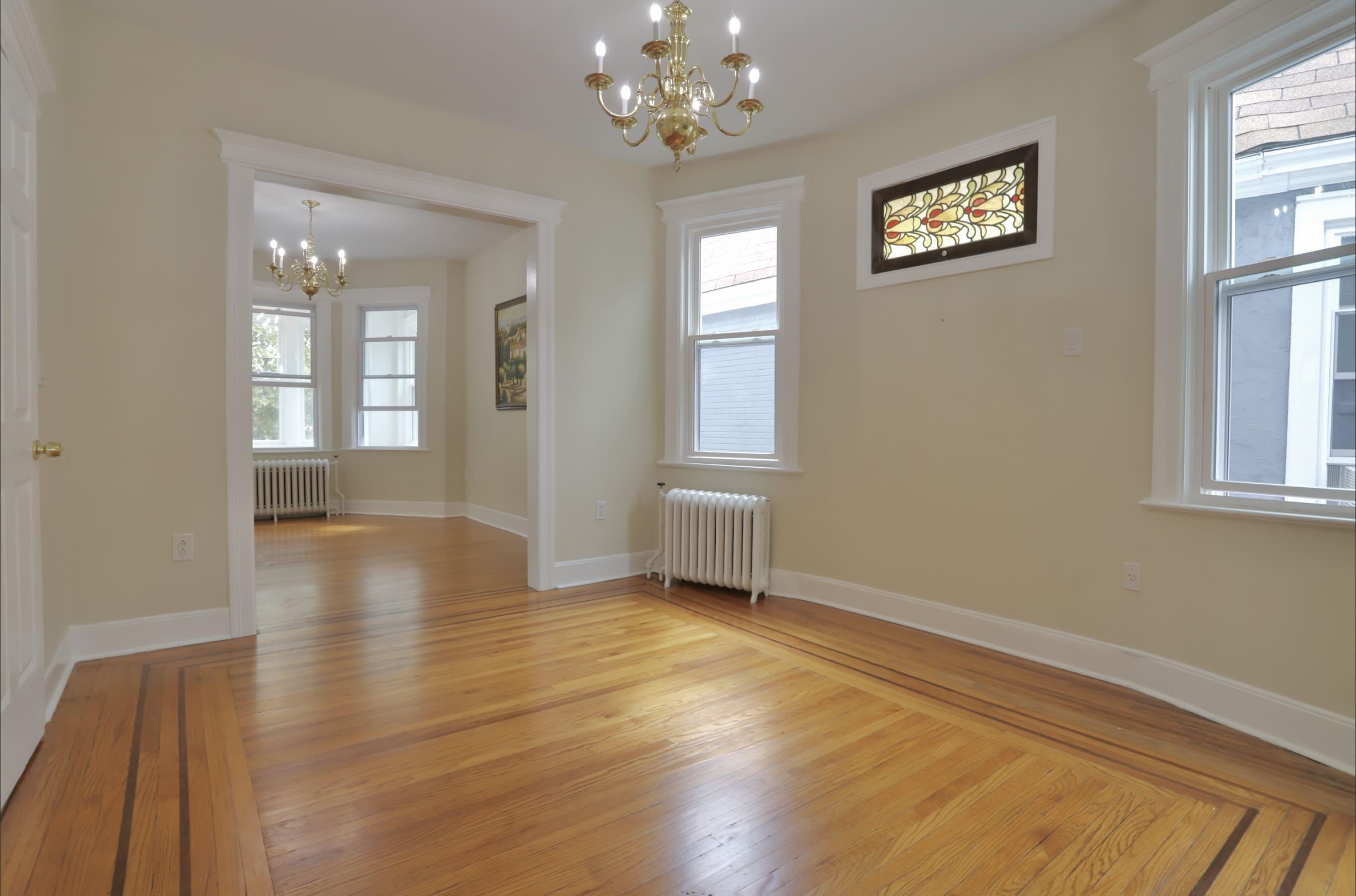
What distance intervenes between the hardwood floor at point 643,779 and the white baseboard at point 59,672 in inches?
2.8

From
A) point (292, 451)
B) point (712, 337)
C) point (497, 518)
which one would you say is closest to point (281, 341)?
point (292, 451)

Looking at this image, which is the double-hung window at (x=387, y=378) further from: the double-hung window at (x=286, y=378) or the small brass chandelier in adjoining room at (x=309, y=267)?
the small brass chandelier in adjoining room at (x=309, y=267)

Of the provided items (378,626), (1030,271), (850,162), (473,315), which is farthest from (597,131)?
(473,315)

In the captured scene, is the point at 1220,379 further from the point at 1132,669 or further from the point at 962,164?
the point at 962,164

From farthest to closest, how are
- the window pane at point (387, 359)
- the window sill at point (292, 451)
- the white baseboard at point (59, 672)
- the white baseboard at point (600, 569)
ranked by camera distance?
1. the window pane at point (387, 359)
2. the window sill at point (292, 451)
3. the white baseboard at point (600, 569)
4. the white baseboard at point (59, 672)

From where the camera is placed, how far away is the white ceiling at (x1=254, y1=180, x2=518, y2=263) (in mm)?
5395

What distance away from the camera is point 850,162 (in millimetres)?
3887

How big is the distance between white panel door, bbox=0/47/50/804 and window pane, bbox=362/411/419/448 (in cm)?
564

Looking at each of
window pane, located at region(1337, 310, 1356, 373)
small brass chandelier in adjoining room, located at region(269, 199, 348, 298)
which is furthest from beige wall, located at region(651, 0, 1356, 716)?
small brass chandelier in adjoining room, located at region(269, 199, 348, 298)

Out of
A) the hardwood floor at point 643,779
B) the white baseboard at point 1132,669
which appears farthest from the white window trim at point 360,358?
the white baseboard at point 1132,669

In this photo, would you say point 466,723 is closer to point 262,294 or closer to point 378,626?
point 378,626

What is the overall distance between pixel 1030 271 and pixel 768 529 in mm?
2005

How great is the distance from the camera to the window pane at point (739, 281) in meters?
4.29

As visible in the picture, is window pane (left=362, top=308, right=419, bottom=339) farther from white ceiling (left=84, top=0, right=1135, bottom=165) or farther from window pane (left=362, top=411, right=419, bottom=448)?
white ceiling (left=84, top=0, right=1135, bottom=165)
